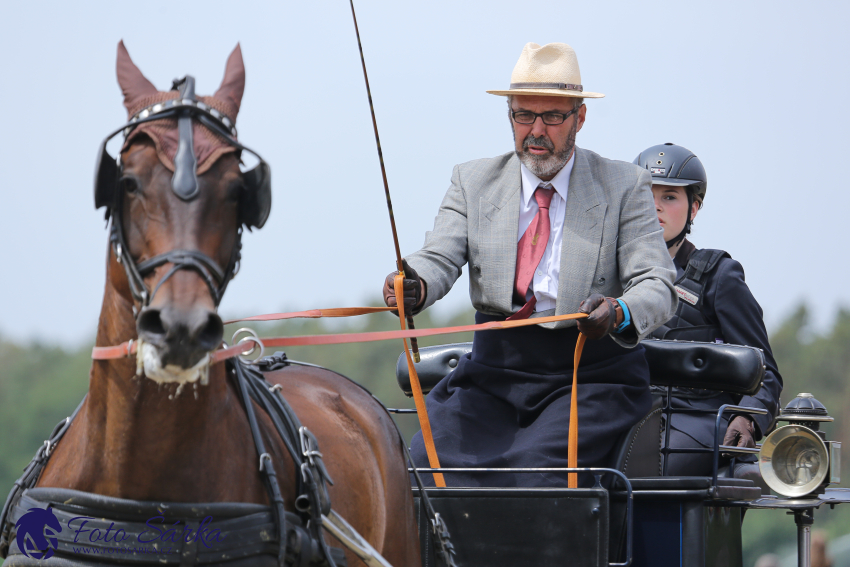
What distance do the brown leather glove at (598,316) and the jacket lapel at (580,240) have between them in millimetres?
305

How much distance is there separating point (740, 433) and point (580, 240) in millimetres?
1636

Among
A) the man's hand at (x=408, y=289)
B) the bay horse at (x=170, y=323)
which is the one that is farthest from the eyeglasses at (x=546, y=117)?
the bay horse at (x=170, y=323)

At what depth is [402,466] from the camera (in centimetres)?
351

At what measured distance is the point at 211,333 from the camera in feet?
7.25

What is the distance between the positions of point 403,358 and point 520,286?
914 mm

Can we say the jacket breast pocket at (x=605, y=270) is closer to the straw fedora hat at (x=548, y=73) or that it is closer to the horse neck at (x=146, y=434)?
the straw fedora hat at (x=548, y=73)

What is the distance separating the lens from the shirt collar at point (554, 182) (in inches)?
168

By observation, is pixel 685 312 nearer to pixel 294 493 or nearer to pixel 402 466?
pixel 402 466

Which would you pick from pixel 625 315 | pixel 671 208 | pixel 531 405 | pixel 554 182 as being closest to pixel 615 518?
pixel 531 405

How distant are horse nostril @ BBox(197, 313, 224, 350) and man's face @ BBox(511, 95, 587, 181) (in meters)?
2.27

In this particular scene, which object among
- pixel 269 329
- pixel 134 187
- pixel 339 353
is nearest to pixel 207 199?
pixel 134 187

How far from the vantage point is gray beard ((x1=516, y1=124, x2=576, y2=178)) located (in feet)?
13.8
